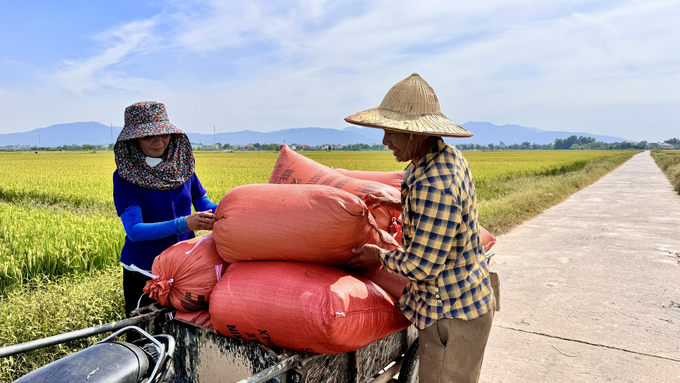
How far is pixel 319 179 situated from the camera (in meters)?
2.44

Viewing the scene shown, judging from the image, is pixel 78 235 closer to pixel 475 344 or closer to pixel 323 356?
pixel 323 356

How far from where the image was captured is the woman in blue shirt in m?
2.18

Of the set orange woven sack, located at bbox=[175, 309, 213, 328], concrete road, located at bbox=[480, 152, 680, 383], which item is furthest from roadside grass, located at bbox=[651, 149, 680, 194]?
orange woven sack, located at bbox=[175, 309, 213, 328]

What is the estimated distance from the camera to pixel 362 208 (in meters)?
1.79

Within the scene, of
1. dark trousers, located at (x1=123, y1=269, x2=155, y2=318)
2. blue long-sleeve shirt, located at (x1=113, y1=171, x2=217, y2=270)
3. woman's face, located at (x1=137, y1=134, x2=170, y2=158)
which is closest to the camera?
blue long-sleeve shirt, located at (x1=113, y1=171, x2=217, y2=270)

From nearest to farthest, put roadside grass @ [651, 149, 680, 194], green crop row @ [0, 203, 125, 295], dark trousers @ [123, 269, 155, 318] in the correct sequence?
1. dark trousers @ [123, 269, 155, 318]
2. green crop row @ [0, 203, 125, 295]
3. roadside grass @ [651, 149, 680, 194]

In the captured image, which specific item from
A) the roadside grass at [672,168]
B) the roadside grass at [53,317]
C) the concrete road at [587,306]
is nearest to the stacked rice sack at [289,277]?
the roadside grass at [53,317]

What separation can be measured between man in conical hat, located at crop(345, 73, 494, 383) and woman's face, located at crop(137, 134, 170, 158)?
110 centimetres

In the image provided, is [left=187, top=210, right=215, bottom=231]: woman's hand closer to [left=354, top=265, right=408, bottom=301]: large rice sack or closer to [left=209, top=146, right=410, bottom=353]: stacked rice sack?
[left=209, top=146, right=410, bottom=353]: stacked rice sack

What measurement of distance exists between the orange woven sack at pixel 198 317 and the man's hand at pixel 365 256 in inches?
24.0

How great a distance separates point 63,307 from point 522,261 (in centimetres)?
495

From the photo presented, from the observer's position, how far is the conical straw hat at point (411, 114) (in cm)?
159

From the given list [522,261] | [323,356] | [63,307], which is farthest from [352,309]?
[522,261]

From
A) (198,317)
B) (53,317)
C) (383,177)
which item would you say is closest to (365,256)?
(198,317)
